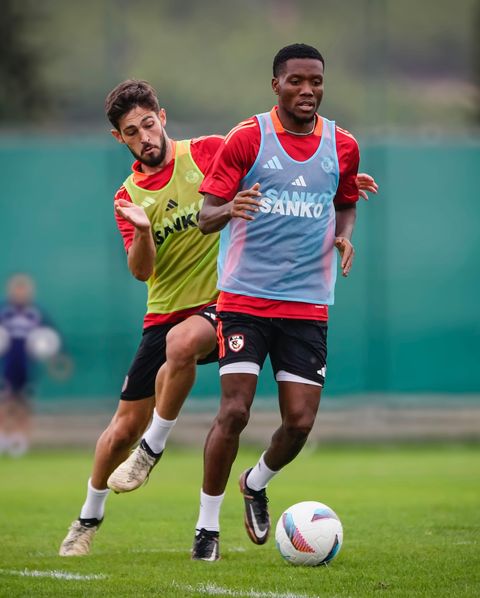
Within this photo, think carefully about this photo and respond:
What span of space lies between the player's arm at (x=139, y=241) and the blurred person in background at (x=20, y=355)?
10789 mm

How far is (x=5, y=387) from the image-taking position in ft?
61.3

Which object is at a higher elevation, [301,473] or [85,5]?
[85,5]

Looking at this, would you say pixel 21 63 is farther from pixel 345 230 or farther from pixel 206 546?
pixel 206 546

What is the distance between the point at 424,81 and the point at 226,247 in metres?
12.9

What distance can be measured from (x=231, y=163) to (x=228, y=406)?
1324 mm

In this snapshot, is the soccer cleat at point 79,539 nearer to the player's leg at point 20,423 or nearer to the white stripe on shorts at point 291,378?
the white stripe on shorts at point 291,378

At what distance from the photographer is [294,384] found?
25.2 ft

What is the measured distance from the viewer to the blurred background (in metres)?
18.9

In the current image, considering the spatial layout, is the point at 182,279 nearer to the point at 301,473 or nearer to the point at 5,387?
the point at 301,473

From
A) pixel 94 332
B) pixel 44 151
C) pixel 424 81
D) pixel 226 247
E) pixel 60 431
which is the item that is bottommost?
pixel 60 431

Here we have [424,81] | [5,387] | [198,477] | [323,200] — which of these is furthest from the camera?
[424,81]

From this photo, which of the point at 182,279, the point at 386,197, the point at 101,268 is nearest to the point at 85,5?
the point at 101,268

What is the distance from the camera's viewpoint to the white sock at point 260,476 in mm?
7965

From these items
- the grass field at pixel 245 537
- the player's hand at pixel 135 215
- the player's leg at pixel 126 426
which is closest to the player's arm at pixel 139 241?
the player's hand at pixel 135 215
